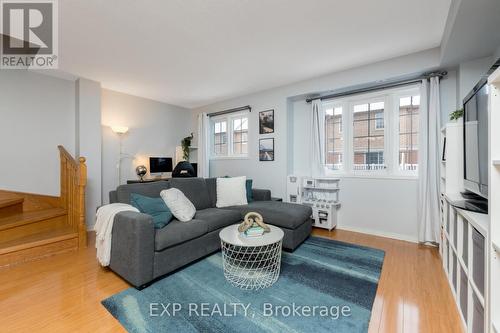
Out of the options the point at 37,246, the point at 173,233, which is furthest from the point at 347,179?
the point at 37,246

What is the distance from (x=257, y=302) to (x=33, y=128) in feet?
12.6

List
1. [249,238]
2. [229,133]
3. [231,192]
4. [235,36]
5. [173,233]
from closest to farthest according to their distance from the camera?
[249,238] < [173,233] < [235,36] < [231,192] < [229,133]

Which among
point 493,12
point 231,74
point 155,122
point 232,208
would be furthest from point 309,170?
point 155,122

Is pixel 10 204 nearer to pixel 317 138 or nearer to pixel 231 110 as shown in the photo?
pixel 231 110

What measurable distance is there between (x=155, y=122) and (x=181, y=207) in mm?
2907

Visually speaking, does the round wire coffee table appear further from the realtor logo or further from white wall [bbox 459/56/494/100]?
white wall [bbox 459/56/494/100]

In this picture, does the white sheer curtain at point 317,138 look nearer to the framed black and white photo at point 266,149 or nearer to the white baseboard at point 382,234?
the framed black and white photo at point 266,149

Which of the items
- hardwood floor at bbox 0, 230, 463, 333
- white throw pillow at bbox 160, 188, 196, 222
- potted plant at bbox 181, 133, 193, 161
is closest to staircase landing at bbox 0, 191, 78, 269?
hardwood floor at bbox 0, 230, 463, 333

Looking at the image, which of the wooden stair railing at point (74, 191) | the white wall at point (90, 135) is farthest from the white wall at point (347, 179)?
the wooden stair railing at point (74, 191)

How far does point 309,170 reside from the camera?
3.84 metres

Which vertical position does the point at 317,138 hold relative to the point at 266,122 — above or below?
below

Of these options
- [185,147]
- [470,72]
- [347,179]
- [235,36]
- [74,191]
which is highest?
[235,36]

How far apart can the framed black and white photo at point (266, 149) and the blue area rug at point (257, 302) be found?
2.10m

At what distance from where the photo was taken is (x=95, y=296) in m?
1.79
